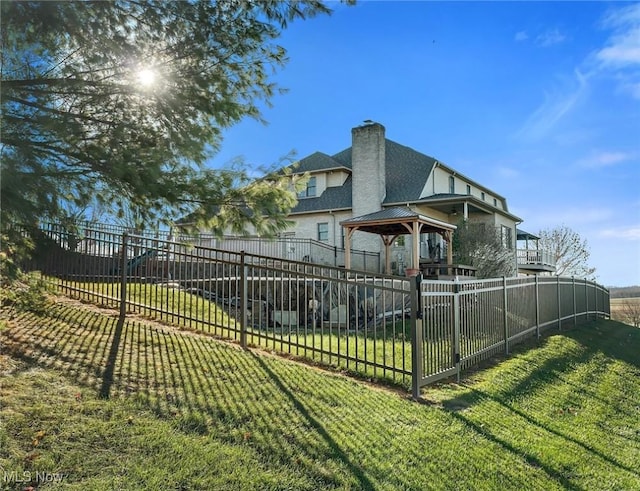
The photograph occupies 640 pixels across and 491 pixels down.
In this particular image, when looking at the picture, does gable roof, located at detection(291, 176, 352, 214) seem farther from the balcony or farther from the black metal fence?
the black metal fence

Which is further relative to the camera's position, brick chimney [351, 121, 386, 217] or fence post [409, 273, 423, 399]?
brick chimney [351, 121, 386, 217]

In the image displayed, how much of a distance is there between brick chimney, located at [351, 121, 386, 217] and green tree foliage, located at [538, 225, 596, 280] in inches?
821

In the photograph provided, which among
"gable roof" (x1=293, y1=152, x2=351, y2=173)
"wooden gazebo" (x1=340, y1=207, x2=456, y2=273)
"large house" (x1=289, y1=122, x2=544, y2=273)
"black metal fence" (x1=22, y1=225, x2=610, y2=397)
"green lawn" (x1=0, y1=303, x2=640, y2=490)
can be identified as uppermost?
"gable roof" (x1=293, y1=152, x2=351, y2=173)

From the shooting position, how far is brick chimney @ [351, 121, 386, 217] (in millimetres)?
22905

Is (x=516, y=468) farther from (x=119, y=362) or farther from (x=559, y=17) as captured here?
(x=559, y=17)

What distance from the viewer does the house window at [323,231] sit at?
24500mm

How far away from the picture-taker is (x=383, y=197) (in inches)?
904

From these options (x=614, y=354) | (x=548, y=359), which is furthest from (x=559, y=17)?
(x=614, y=354)

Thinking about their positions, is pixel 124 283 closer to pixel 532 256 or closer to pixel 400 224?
pixel 400 224

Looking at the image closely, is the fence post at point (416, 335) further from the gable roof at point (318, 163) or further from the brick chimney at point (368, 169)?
the gable roof at point (318, 163)

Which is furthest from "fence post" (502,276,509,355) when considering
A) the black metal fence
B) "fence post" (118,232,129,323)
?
"fence post" (118,232,129,323)

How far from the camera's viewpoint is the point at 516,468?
407 cm

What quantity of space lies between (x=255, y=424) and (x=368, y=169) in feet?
65.8

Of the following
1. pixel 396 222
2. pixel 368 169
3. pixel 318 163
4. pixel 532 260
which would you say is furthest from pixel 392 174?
pixel 532 260
